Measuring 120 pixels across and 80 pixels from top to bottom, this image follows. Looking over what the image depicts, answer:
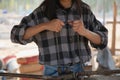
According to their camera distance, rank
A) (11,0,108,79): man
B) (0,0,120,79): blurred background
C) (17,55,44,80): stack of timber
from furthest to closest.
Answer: (0,0,120,79): blurred background < (17,55,44,80): stack of timber < (11,0,108,79): man

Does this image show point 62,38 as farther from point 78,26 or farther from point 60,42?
point 78,26

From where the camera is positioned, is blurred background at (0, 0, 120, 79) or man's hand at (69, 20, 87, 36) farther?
blurred background at (0, 0, 120, 79)

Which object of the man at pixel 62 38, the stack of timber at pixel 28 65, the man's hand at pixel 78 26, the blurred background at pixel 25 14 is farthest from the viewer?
the blurred background at pixel 25 14

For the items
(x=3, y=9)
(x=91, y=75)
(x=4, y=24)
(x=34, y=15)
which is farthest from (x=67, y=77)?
(x=4, y=24)

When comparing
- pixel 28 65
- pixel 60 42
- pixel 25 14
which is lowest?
pixel 28 65

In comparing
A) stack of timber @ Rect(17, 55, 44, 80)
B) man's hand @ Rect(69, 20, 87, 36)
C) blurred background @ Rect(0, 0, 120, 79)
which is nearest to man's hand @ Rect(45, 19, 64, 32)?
man's hand @ Rect(69, 20, 87, 36)

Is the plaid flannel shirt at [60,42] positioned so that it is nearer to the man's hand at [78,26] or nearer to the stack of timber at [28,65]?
the man's hand at [78,26]

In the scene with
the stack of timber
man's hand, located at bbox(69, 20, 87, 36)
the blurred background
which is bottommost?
the stack of timber

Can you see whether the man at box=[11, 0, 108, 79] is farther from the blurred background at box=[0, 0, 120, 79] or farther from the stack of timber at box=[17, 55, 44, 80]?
the blurred background at box=[0, 0, 120, 79]

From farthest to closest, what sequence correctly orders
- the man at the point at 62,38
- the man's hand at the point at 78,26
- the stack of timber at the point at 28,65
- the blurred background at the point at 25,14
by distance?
1. the blurred background at the point at 25,14
2. the stack of timber at the point at 28,65
3. the man at the point at 62,38
4. the man's hand at the point at 78,26

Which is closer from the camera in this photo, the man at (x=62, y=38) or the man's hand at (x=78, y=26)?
the man's hand at (x=78, y=26)

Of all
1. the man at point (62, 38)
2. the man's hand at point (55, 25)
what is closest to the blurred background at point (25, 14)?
the man at point (62, 38)

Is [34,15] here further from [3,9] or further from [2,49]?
[2,49]

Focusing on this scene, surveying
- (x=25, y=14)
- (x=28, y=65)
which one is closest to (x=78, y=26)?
(x=28, y=65)
